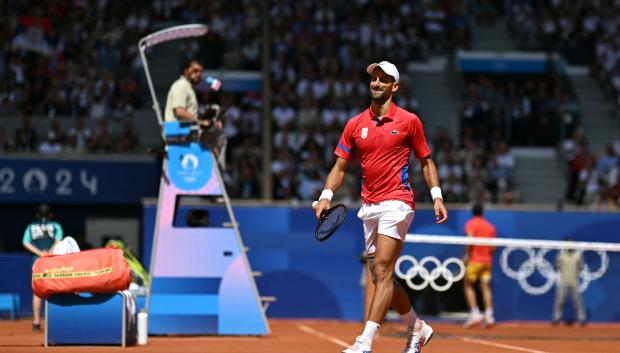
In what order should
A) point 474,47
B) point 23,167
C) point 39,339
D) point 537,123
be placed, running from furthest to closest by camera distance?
point 474,47, point 537,123, point 23,167, point 39,339

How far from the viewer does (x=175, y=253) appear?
16.7m

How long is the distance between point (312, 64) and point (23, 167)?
25.3 ft

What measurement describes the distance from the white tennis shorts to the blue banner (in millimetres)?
14588

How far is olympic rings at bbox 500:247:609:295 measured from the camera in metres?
22.6

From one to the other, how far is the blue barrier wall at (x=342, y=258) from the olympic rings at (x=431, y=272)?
2.55ft

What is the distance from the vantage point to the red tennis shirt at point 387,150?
11461 millimetres

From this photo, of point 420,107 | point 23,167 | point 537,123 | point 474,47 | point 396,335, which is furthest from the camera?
point 474,47

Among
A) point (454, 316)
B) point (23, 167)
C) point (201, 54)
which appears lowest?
point (454, 316)

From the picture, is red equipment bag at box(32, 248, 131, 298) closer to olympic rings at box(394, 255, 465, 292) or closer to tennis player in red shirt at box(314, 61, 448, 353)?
tennis player in red shirt at box(314, 61, 448, 353)

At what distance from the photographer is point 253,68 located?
98.8 feet

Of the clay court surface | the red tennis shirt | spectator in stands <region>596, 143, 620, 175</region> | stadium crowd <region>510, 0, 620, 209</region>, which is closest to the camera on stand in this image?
the clay court surface

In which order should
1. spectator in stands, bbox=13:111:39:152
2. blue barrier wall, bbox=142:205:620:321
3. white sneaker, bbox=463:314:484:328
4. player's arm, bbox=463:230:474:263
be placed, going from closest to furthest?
1. white sneaker, bbox=463:314:484:328
2. player's arm, bbox=463:230:474:263
3. blue barrier wall, bbox=142:205:620:321
4. spectator in stands, bbox=13:111:39:152

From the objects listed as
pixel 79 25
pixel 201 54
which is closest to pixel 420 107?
pixel 201 54

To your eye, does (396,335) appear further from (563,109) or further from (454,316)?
(563,109)
